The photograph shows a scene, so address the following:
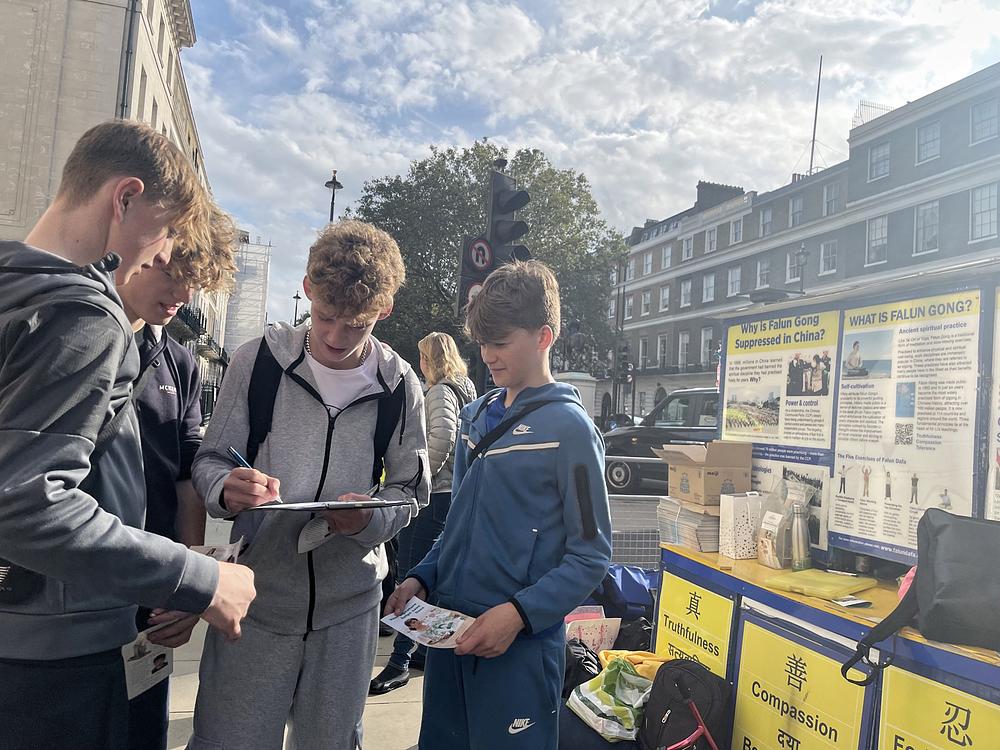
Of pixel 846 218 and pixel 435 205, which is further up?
pixel 846 218

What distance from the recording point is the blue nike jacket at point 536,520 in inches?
76.2

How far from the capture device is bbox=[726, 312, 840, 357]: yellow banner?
3104 mm

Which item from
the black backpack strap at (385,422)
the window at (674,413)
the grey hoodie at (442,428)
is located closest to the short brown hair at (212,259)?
the black backpack strap at (385,422)

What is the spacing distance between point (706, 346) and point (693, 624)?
133 feet

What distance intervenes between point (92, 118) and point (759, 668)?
90.7 ft

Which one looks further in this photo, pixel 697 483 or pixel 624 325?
pixel 624 325

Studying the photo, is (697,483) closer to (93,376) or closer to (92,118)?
(93,376)

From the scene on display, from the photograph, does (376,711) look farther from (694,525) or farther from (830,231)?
(830,231)

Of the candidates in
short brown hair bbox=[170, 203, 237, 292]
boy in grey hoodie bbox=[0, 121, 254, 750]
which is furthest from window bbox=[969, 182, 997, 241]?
boy in grey hoodie bbox=[0, 121, 254, 750]

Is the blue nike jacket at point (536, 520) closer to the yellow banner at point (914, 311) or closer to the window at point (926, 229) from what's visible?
the yellow banner at point (914, 311)

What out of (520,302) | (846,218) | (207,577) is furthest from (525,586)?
(846,218)

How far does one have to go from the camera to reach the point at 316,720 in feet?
5.74

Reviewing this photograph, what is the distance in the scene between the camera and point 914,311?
2.67 m

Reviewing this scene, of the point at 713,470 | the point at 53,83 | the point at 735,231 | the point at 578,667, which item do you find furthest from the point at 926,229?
the point at 53,83
